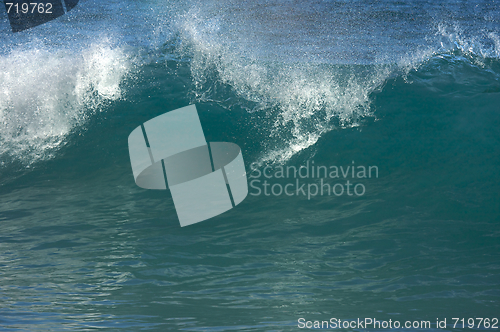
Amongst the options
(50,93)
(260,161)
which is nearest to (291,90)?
(260,161)

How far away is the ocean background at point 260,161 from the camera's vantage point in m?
3.06

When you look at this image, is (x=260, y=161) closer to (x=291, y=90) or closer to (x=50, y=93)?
(x=291, y=90)

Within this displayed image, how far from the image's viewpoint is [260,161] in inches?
223

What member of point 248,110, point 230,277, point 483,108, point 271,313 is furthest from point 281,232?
point 483,108

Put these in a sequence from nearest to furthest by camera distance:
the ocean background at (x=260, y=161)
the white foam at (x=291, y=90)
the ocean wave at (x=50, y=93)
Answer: the ocean background at (x=260, y=161) → the white foam at (x=291, y=90) → the ocean wave at (x=50, y=93)

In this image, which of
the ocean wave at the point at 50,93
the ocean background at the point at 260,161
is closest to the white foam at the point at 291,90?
the ocean background at the point at 260,161

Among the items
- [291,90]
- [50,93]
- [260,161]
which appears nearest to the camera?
[260,161]

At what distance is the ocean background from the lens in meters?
3.06

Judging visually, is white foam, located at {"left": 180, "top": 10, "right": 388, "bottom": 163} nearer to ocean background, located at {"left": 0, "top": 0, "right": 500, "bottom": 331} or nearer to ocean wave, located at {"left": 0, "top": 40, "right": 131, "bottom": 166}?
ocean background, located at {"left": 0, "top": 0, "right": 500, "bottom": 331}

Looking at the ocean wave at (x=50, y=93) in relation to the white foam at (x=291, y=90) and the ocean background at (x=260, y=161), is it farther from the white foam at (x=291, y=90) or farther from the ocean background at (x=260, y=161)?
the white foam at (x=291, y=90)

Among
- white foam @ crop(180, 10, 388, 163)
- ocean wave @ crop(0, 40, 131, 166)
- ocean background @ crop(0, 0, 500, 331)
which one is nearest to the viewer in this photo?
ocean background @ crop(0, 0, 500, 331)

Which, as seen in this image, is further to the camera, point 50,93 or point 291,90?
point 50,93

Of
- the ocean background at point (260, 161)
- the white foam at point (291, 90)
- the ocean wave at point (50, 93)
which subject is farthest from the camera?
the ocean wave at point (50, 93)

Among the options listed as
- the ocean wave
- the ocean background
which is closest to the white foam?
the ocean background
